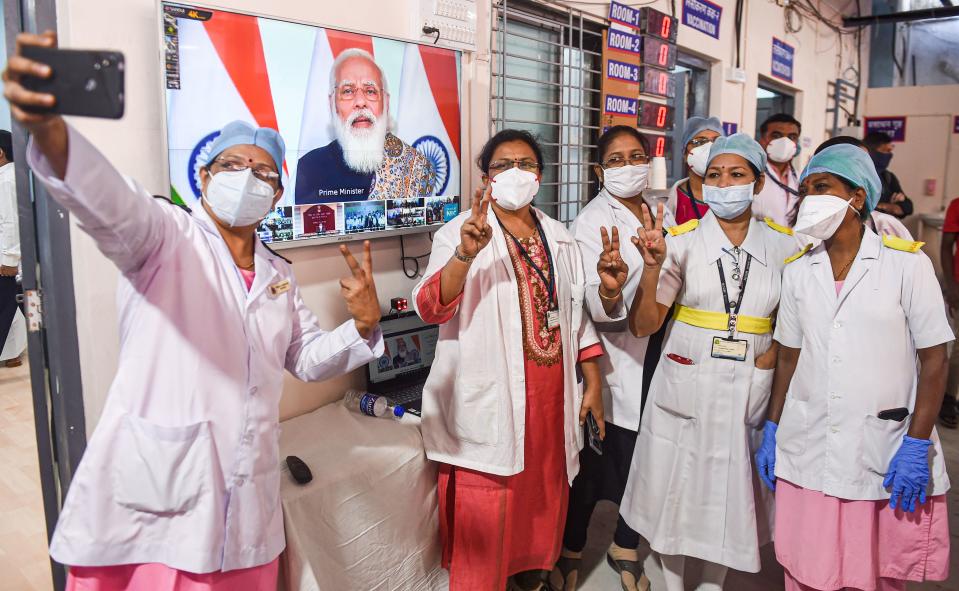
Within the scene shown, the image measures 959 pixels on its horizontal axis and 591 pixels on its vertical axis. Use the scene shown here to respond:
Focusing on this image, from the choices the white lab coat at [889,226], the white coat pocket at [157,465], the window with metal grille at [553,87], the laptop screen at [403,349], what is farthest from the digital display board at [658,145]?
the white coat pocket at [157,465]

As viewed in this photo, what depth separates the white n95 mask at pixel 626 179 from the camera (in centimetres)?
254

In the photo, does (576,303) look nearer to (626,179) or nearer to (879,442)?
(626,179)

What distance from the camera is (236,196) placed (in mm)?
1455

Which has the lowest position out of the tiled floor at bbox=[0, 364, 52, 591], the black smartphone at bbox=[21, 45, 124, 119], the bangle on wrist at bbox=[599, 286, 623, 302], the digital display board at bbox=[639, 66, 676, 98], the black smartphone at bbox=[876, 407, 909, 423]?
the tiled floor at bbox=[0, 364, 52, 591]

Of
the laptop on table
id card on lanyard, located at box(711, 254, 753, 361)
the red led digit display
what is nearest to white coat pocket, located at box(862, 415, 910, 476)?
id card on lanyard, located at box(711, 254, 753, 361)

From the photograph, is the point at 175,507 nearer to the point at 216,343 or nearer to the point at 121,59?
the point at 216,343

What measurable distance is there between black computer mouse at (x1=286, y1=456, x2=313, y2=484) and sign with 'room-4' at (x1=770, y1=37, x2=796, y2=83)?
18.6ft

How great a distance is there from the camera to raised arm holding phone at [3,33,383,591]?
4.34ft

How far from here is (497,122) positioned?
312cm

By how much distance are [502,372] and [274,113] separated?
1119 mm

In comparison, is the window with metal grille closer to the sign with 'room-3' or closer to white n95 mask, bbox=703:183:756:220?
the sign with 'room-3'

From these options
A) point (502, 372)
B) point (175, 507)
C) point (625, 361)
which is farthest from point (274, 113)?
point (625, 361)

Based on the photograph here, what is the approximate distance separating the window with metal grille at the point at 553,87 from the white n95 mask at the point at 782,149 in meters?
1.00

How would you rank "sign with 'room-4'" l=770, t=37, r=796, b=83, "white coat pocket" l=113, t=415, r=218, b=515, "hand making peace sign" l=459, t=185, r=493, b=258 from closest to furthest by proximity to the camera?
1. "white coat pocket" l=113, t=415, r=218, b=515
2. "hand making peace sign" l=459, t=185, r=493, b=258
3. "sign with 'room-4'" l=770, t=37, r=796, b=83
